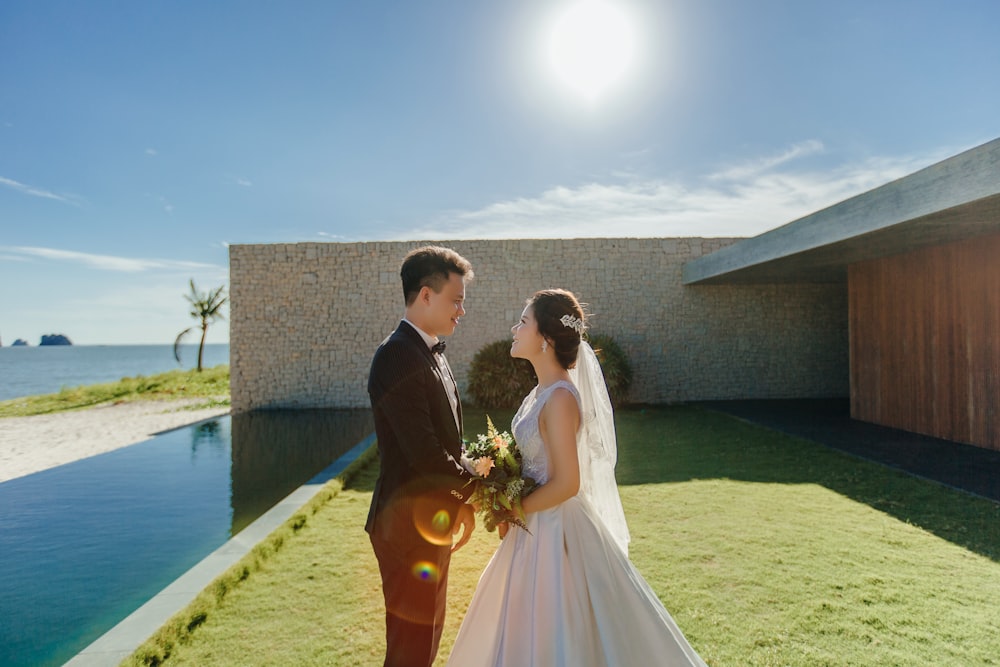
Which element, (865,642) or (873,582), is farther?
(873,582)

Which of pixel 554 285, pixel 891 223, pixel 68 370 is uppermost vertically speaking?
pixel 554 285

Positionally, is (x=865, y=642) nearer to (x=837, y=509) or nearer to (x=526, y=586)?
(x=526, y=586)

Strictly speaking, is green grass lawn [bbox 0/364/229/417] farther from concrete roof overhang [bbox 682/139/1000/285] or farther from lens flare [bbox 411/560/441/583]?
lens flare [bbox 411/560/441/583]

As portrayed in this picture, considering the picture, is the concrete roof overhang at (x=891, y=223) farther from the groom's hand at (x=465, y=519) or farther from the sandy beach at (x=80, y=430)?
the sandy beach at (x=80, y=430)

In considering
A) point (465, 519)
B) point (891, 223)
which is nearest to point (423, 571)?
point (465, 519)

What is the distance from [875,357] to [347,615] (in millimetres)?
9346

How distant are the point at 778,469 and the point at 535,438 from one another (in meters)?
5.29

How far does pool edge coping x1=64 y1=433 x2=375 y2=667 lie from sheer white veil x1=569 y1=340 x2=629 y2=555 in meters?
2.30

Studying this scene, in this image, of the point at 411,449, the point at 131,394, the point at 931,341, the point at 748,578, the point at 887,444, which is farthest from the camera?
the point at 131,394

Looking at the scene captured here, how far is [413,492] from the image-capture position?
1.82 meters

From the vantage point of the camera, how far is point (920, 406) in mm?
8125

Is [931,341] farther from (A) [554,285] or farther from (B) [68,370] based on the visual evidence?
(B) [68,370]

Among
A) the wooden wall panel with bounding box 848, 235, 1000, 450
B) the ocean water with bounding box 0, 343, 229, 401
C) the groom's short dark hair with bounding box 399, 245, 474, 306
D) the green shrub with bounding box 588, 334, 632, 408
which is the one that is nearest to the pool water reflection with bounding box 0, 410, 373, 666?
the groom's short dark hair with bounding box 399, 245, 474, 306

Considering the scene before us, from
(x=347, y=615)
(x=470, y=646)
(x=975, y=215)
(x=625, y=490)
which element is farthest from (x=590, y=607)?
(x=975, y=215)
